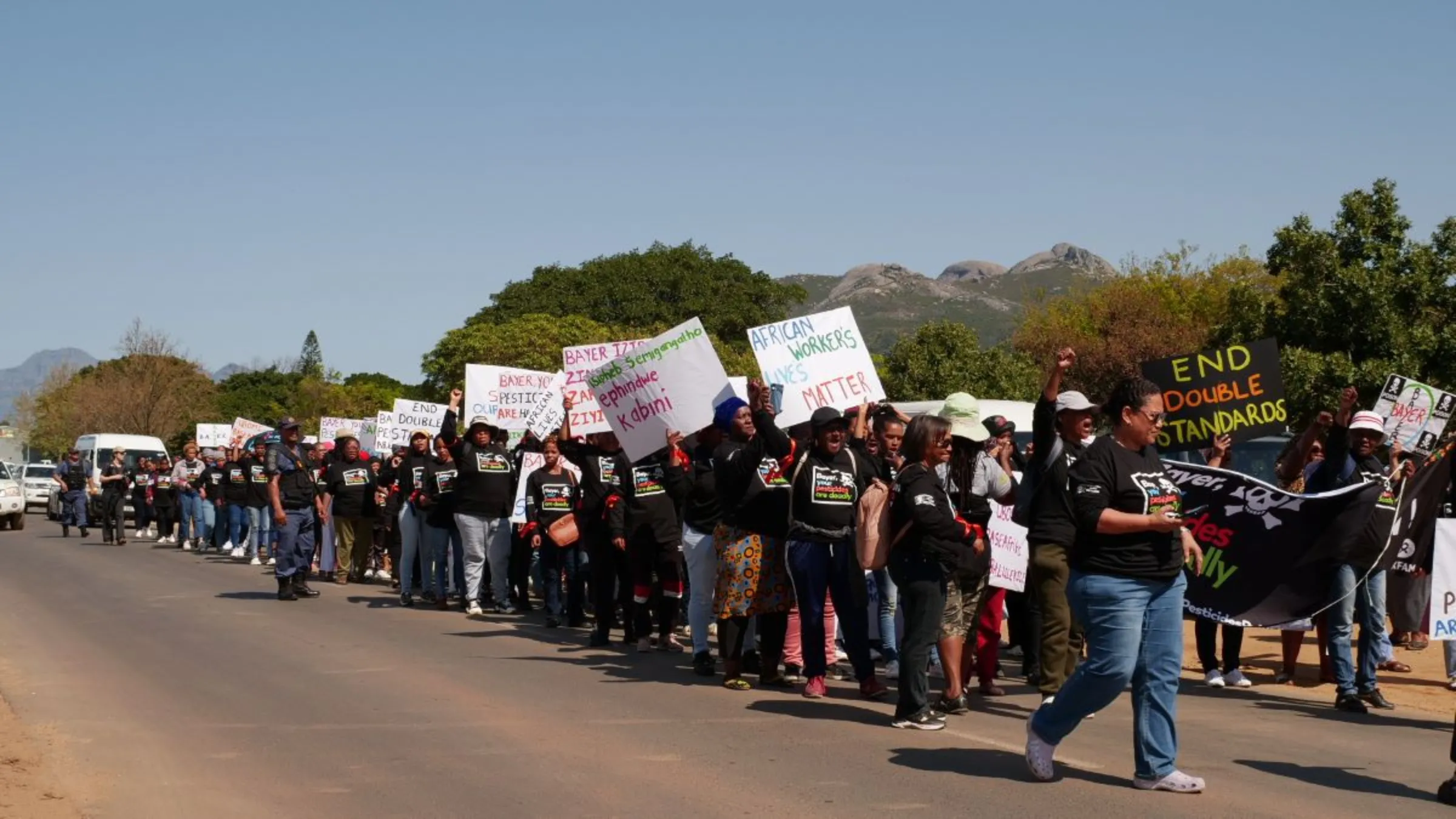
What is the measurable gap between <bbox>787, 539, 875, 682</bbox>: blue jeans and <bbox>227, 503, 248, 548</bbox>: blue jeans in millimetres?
18962

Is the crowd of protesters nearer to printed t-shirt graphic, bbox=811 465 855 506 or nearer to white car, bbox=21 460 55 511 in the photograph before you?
printed t-shirt graphic, bbox=811 465 855 506

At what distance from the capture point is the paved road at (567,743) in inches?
289

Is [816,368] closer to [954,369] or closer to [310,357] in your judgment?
[954,369]

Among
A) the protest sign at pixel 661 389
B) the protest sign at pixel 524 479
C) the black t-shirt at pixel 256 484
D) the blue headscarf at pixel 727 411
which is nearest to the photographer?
the blue headscarf at pixel 727 411

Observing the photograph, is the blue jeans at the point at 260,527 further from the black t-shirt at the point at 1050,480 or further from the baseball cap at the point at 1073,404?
the baseball cap at the point at 1073,404

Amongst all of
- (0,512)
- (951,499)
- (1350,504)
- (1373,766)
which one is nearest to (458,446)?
(951,499)

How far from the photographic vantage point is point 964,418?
10172 mm

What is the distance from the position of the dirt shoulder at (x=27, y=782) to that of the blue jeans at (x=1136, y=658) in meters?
4.61

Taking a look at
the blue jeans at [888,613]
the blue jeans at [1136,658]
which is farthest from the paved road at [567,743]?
the blue jeans at [888,613]

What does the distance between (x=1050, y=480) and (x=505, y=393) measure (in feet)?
35.0

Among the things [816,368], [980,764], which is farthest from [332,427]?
[980,764]

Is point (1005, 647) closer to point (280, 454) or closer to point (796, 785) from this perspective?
point (796, 785)

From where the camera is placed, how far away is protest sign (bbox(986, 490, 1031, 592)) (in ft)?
35.5

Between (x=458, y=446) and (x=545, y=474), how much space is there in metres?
1.36
